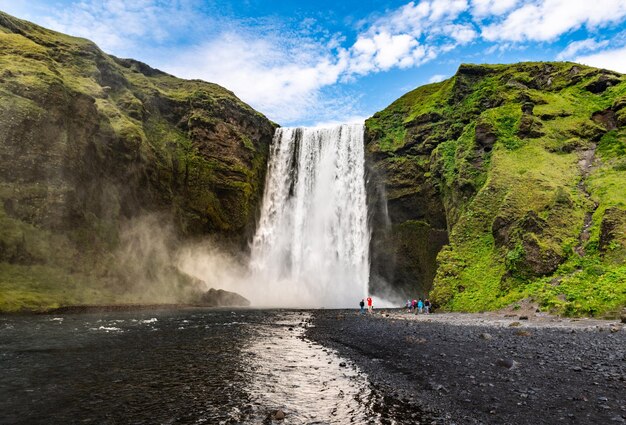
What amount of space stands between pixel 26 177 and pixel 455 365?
40803 millimetres

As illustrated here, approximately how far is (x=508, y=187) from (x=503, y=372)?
29.0 m

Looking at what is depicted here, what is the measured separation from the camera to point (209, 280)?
54562 millimetres

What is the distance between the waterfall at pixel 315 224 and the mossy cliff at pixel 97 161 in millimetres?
3929

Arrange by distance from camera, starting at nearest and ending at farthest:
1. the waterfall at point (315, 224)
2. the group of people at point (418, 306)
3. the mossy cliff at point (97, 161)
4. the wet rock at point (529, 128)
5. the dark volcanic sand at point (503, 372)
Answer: the dark volcanic sand at point (503, 372), the group of people at point (418, 306), the mossy cliff at point (97, 161), the wet rock at point (529, 128), the waterfall at point (315, 224)

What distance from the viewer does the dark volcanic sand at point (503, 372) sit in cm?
759

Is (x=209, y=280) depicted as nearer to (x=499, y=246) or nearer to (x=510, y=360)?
(x=499, y=246)

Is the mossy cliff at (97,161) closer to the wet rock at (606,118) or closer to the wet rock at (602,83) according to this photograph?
the wet rock at (606,118)

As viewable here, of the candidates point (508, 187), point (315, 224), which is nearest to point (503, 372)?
point (508, 187)

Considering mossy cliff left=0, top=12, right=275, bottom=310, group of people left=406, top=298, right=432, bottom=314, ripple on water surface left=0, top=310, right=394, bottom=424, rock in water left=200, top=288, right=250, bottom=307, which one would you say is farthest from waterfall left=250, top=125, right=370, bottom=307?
ripple on water surface left=0, top=310, right=394, bottom=424

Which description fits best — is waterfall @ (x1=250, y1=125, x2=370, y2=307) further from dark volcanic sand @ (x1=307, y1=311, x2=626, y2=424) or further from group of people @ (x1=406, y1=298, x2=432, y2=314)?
dark volcanic sand @ (x1=307, y1=311, x2=626, y2=424)

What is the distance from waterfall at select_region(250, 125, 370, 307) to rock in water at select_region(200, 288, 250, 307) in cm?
544

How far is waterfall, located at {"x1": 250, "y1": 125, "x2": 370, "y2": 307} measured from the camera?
2106 inches

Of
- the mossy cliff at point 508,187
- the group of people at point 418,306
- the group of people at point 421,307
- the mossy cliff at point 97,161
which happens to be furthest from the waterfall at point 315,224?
the group of people at point 418,306

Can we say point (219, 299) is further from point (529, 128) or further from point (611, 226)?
point (529, 128)
